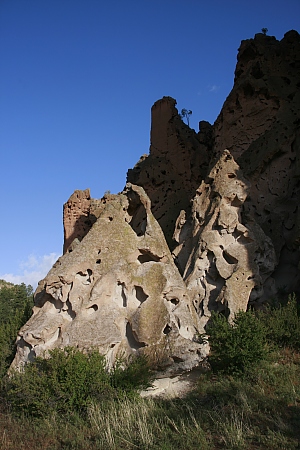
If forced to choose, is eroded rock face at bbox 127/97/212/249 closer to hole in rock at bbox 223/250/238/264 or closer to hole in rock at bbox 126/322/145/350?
hole in rock at bbox 223/250/238/264

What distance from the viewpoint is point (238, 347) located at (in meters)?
10.6

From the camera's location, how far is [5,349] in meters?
12.6

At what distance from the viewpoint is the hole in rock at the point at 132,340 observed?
34.7ft

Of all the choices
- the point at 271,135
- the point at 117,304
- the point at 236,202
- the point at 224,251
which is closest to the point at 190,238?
the point at 224,251

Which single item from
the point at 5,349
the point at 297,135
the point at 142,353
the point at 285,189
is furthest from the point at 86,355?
the point at 297,135

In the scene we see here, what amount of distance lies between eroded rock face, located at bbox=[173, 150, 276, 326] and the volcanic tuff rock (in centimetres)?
4

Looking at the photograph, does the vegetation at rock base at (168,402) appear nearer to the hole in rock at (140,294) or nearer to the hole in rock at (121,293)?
the hole in rock at (121,293)

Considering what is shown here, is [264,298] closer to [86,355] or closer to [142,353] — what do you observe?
[142,353]

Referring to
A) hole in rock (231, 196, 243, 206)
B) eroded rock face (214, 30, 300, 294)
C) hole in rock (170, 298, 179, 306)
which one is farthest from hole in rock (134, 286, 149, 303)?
Result: eroded rock face (214, 30, 300, 294)

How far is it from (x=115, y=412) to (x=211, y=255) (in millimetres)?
6911

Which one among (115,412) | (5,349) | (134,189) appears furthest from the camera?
(134,189)

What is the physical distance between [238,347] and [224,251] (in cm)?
423

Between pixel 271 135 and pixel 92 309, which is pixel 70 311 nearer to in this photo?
pixel 92 309

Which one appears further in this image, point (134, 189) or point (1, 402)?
point (134, 189)
